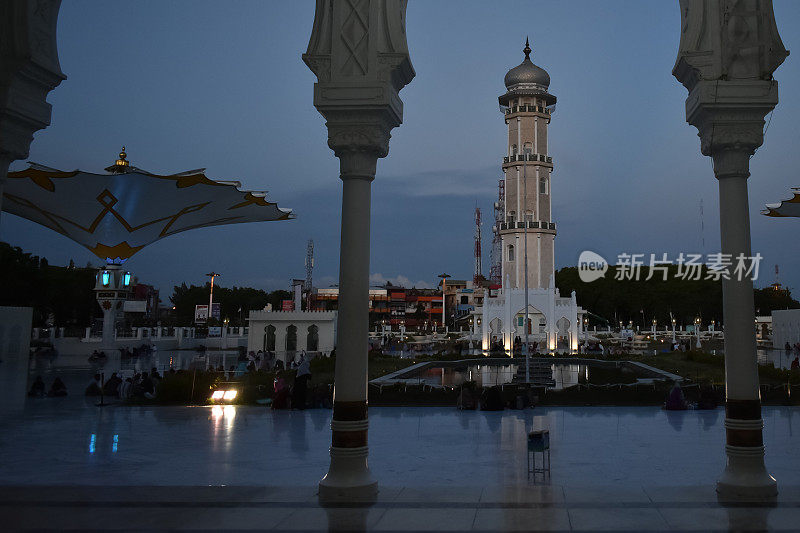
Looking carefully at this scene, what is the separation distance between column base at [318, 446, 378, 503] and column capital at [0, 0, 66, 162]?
14.5 ft

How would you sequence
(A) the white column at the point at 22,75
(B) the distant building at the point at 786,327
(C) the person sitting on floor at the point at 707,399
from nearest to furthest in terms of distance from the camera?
(A) the white column at the point at 22,75
(C) the person sitting on floor at the point at 707,399
(B) the distant building at the point at 786,327

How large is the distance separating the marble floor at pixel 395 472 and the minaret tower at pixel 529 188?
126 ft

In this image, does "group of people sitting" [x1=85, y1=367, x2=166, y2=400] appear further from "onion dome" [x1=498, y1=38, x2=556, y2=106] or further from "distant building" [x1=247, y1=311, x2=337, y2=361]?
"onion dome" [x1=498, y1=38, x2=556, y2=106]

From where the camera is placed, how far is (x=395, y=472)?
844 cm

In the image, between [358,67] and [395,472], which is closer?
[358,67]

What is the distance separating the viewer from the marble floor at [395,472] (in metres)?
6.03

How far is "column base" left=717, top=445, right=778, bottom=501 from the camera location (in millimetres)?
6730

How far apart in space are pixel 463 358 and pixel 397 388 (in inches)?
745

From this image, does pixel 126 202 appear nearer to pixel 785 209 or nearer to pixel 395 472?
pixel 395 472

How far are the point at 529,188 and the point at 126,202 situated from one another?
3428 cm

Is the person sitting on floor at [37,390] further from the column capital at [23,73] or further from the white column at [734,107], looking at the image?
the white column at [734,107]

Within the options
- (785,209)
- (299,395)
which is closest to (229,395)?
(299,395)

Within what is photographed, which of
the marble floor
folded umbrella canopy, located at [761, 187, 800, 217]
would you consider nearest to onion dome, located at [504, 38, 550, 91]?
folded umbrella canopy, located at [761, 187, 800, 217]

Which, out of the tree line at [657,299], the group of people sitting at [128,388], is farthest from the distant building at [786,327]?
the group of people sitting at [128,388]
